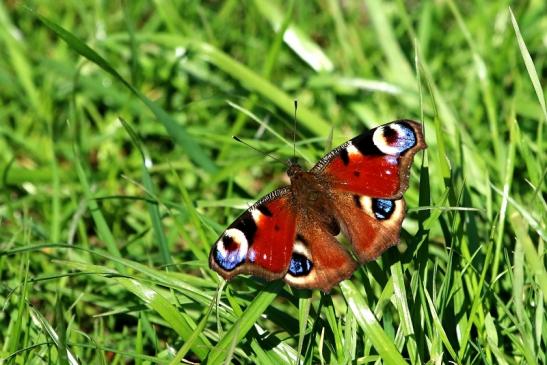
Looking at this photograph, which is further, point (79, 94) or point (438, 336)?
point (79, 94)

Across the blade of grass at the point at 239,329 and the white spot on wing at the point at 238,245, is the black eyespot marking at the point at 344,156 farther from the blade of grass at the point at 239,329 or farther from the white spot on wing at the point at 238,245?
the blade of grass at the point at 239,329

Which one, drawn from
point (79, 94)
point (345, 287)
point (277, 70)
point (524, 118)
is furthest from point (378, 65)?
point (345, 287)

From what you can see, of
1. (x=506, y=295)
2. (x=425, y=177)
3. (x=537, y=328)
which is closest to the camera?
(x=537, y=328)

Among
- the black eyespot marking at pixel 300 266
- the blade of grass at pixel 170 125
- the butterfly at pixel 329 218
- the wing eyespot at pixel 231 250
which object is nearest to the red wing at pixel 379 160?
the butterfly at pixel 329 218

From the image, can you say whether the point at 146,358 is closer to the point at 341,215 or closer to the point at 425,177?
the point at 341,215

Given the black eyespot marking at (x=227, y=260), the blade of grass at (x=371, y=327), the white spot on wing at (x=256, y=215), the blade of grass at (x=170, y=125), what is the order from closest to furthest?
the blade of grass at (x=371, y=327) → the black eyespot marking at (x=227, y=260) → the white spot on wing at (x=256, y=215) → the blade of grass at (x=170, y=125)

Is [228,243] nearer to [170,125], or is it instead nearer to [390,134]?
[390,134]

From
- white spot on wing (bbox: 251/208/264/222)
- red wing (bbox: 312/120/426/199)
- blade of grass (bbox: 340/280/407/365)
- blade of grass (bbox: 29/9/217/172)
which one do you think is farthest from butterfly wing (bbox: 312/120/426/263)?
blade of grass (bbox: 29/9/217/172)

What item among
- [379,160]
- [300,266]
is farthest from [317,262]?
[379,160]
